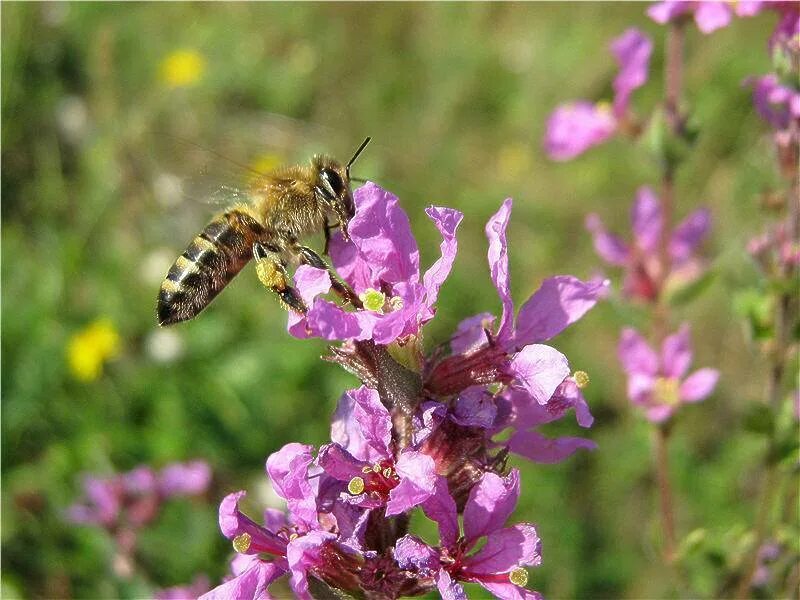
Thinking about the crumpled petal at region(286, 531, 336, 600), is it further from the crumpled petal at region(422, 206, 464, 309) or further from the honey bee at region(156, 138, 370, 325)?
the honey bee at region(156, 138, 370, 325)

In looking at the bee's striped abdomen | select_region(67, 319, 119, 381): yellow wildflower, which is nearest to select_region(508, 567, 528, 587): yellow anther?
the bee's striped abdomen

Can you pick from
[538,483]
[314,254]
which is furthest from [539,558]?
[538,483]

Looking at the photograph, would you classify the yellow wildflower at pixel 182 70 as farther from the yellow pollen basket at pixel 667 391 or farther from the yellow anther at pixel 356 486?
the yellow anther at pixel 356 486

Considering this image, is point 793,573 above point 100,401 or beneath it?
beneath

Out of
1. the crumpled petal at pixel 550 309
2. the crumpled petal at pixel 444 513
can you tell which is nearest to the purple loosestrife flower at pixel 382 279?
the crumpled petal at pixel 550 309

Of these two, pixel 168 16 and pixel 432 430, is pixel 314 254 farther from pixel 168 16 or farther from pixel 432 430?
pixel 168 16
